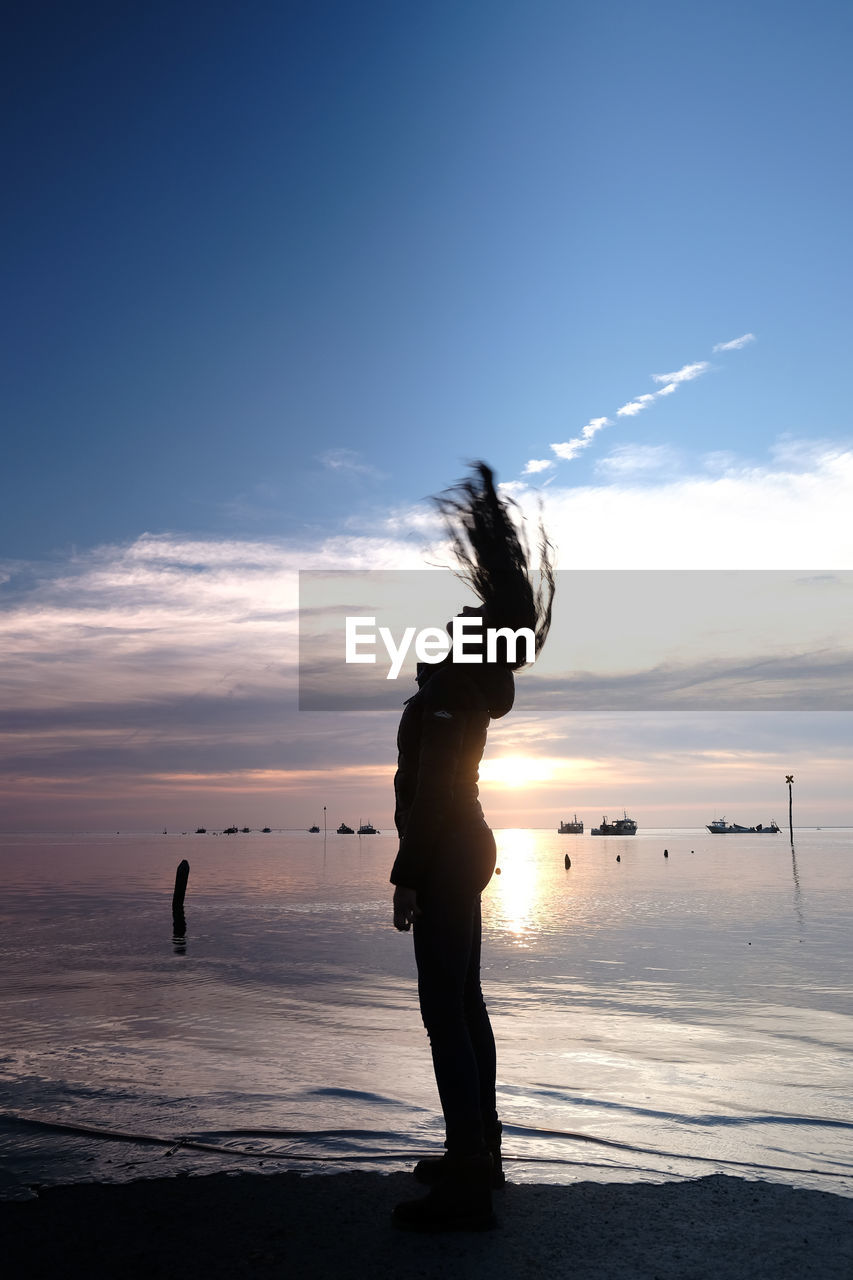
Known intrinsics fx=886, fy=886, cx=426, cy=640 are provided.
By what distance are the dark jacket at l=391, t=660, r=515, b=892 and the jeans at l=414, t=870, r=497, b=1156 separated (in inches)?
4.6

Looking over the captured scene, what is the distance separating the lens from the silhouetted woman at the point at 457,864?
11.8 ft

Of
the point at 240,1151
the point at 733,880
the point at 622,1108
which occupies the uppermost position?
the point at 240,1151

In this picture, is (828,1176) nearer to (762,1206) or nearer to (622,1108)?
(762,1206)

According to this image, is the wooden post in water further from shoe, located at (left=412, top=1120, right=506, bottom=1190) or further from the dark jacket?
the dark jacket

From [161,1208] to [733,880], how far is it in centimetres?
7067

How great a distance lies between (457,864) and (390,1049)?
792cm

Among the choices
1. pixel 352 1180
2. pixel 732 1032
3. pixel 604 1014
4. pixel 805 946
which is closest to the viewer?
pixel 352 1180

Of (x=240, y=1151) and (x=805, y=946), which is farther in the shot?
(x=805, y=946)

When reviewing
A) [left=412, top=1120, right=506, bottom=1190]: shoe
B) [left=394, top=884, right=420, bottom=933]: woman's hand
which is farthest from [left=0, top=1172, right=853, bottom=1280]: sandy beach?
[left=394, top=884, right=420, bottom=933]: woman's hand

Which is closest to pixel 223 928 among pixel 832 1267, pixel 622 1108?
pixel 622 1108

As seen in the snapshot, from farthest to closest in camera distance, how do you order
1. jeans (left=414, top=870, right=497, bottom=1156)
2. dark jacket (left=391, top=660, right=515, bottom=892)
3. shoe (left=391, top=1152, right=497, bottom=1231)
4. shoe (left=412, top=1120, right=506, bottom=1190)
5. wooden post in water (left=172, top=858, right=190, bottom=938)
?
wooden post in water (left=172, top=858, right=190, bottom=938) < shoe (left=412, top=1120, right=506, bottom=1190) < dark jacket (left=391, top=660, right=515, bottom=892) < jeans (left=414, top=870, right=497, bottom=1156) < shoe (left=391, top=1152, right=497, bottom=1231)

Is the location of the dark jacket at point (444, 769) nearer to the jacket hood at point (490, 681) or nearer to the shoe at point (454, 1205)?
the jacket hood at point (490, 681)

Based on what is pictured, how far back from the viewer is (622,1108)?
25.5 feet

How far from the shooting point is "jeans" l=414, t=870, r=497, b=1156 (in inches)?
147
